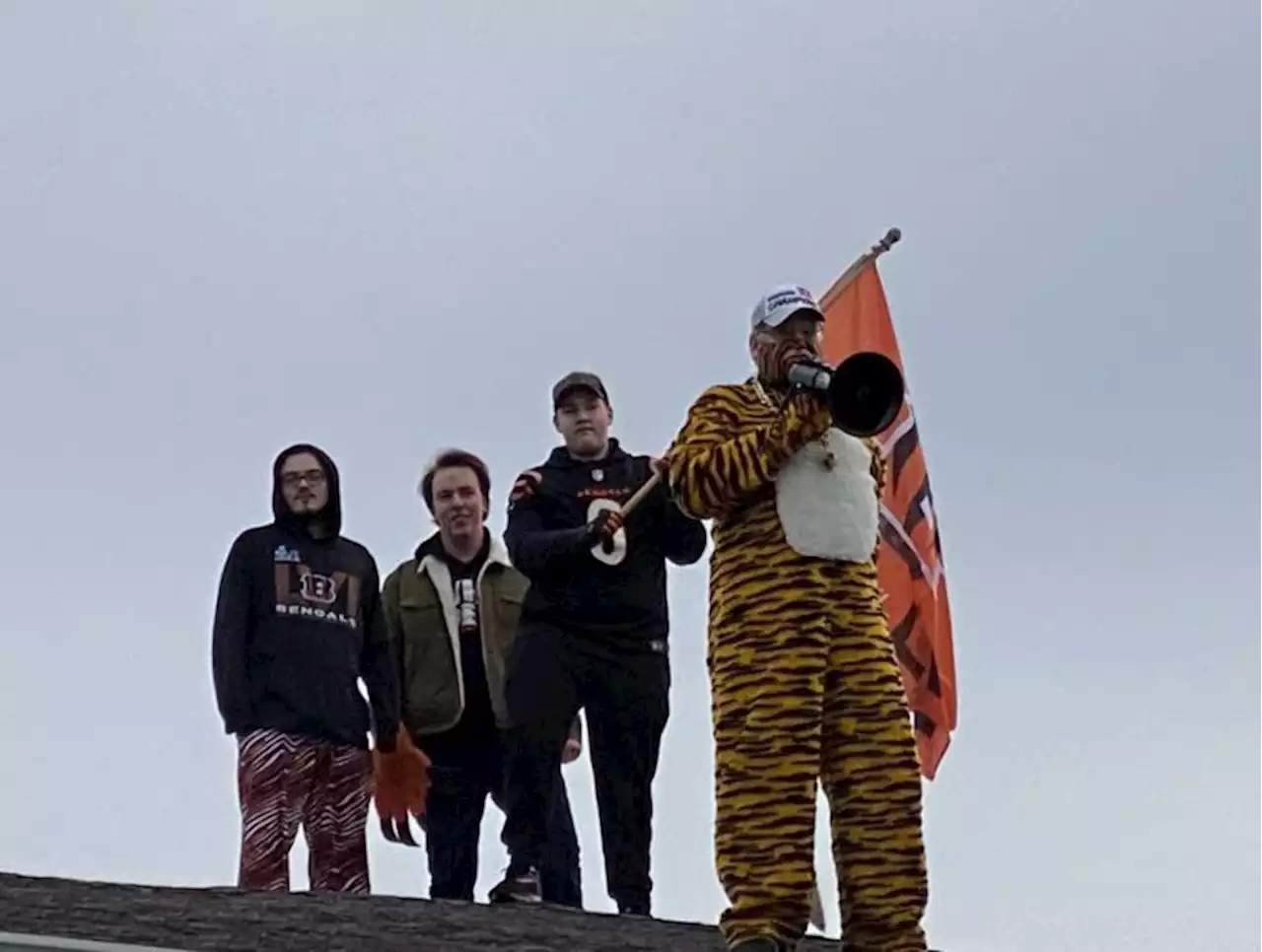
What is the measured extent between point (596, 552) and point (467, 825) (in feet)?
3.82

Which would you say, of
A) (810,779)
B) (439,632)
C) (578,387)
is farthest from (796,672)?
(439,632)

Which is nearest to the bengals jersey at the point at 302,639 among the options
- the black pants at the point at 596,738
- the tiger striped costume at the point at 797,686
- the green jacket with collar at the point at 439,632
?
the green jacket with collar at the point at 439,632

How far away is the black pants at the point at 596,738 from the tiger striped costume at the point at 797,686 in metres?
1.53

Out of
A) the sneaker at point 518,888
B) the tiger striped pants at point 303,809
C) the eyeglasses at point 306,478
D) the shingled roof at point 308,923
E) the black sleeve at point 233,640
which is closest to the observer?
the shingled roof at point 308,923

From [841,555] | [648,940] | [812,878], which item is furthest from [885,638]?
[648,940]

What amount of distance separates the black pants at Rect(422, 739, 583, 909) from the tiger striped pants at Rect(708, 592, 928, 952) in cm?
206

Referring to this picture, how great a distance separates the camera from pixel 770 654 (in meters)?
5.55

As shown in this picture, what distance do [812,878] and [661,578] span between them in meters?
2.19

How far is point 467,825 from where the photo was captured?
7.90 metres

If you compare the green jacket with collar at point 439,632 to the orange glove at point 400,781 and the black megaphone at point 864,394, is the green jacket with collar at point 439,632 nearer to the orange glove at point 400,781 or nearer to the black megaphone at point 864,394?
the orange glove at point 400,781

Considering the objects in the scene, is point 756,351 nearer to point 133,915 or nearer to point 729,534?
point 729,534

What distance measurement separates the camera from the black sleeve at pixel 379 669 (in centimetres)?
790

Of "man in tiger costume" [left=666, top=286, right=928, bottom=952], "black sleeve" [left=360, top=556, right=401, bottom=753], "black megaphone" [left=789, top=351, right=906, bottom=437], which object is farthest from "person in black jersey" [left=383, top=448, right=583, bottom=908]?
"black megaphone" [left=789, top=351, right=906, bottom=437]

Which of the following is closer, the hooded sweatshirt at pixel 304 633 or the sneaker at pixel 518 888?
the sneaker at pixel 518 888
